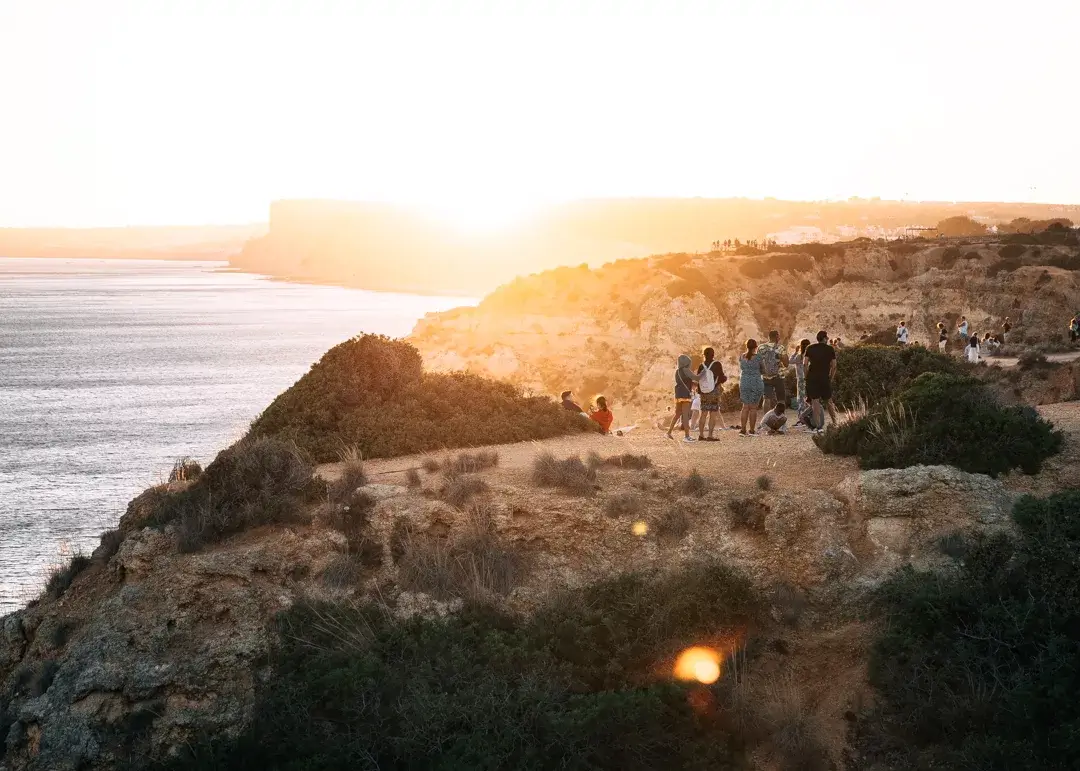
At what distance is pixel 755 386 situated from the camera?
17188mm

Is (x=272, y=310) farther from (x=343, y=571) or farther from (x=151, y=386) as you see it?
(x=343, y=571)

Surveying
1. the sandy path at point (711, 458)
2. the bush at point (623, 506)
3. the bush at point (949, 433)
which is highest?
the bush at point (949, 433)

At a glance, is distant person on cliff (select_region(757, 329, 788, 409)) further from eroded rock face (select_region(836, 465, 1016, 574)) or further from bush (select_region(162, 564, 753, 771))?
bush (select_region(162, 564, 753, 771))

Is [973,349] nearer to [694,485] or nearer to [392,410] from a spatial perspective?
[392,410]

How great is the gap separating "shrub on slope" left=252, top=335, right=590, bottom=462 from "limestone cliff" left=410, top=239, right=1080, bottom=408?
28822 millimetres

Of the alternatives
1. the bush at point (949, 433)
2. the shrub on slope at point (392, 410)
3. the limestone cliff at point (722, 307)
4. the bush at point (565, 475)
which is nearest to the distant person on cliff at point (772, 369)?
the bush at point (949, 433)

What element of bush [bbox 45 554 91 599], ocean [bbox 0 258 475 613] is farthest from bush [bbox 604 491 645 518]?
ocean [bbox 0 258 475 613]

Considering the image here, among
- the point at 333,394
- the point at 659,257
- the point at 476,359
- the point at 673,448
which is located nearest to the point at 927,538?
the point at 673,448

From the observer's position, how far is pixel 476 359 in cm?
5334

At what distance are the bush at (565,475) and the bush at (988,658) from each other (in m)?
4.18

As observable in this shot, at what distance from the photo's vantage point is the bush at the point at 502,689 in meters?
9.88

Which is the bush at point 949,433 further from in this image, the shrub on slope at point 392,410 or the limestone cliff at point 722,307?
the limestone cliff at point 722,307

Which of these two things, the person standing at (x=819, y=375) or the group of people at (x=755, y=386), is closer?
the person standing at (x=819, y=375)

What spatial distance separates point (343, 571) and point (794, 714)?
5.58m
